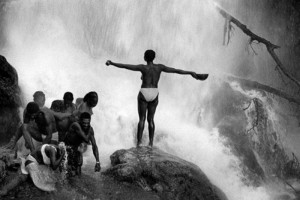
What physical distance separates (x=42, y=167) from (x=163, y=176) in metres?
1.88

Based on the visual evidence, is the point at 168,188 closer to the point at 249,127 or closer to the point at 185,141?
the point at 185,141

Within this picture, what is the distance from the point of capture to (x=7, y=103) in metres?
8.17

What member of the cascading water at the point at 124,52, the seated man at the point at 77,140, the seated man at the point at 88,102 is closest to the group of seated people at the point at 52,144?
the seated man at the point at 77,140

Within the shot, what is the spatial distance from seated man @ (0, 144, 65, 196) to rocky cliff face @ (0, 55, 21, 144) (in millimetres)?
A: 3162

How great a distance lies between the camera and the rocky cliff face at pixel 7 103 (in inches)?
316

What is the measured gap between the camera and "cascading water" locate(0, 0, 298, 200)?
11.7m

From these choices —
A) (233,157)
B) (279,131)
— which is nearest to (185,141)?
(233,157)

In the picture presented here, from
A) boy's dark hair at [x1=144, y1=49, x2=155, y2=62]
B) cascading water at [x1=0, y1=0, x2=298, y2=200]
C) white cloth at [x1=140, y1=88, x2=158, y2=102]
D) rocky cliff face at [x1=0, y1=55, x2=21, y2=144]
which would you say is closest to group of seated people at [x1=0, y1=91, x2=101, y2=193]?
white cloth at [x1=140, y1=88, x2=158, y2=102]

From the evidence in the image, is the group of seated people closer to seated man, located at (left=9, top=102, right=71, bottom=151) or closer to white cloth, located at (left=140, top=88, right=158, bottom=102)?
seated man, located at (left=9, top=102, right=71, bottom=151)

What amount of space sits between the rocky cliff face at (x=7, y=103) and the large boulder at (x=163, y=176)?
9.86 feet

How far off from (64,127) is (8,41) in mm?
8801

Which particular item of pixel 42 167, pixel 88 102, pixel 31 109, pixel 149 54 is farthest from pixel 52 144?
pixel 149 54

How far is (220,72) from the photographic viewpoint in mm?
13992

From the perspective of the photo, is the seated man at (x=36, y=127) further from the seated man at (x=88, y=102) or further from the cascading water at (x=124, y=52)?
the cascading water at (x=124, y=52)
